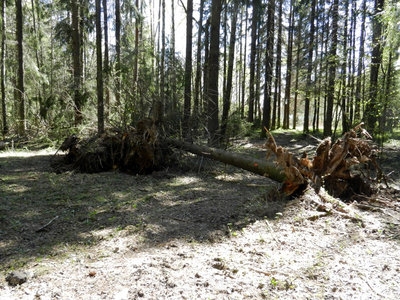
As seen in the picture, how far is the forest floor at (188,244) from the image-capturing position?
2.46m

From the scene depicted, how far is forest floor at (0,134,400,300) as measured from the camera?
8.08 ft

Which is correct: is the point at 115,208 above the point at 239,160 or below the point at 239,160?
below

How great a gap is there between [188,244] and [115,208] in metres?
1.74

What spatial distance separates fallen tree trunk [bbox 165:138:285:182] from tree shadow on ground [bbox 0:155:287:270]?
0.43 metres

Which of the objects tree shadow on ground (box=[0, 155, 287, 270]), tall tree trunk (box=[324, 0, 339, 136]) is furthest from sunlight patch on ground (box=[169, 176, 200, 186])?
tall tree trunk (box=[324, 0, 339, 136])

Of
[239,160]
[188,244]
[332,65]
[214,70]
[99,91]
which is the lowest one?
[188,244]

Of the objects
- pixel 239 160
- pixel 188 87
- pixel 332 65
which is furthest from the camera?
pixel 332 65

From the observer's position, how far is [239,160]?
647cm

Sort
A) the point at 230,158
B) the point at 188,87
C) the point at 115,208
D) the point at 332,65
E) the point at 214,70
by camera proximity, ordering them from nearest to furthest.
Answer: the point at 115,208, the point at 230,158, the point at 214,70, the point at 188,87, the point at 332,65

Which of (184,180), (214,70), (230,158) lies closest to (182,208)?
(184,180)

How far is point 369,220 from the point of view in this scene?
405cm

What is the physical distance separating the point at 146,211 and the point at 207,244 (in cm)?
147

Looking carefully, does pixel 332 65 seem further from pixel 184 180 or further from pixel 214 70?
pixel 184 180

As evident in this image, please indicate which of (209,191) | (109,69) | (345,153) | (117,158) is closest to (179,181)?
(209,191)
